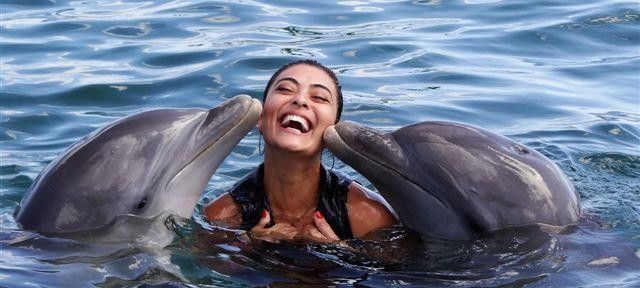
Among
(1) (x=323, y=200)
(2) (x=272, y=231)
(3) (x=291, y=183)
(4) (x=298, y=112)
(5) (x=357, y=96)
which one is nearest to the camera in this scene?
(4) (x=298, y=112)

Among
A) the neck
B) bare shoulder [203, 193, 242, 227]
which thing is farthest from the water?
the neck

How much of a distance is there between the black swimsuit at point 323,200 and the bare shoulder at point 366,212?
0.04 meters

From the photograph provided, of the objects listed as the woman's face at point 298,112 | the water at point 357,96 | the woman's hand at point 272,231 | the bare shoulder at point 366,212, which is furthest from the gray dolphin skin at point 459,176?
the woman's hand at point 272,231

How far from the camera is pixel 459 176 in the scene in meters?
7.80

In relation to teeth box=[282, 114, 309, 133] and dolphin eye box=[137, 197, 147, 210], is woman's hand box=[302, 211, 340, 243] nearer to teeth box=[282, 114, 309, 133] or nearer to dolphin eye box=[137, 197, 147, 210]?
teeth box=[282, 114, 309, 133]

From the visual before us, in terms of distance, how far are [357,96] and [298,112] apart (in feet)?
15.0

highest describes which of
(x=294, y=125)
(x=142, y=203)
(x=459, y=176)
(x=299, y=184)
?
(x=294, y=125)

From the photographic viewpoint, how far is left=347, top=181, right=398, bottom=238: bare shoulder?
28.1 ft

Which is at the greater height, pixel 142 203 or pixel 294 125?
pixel 294 125

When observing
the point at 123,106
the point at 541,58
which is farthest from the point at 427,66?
the point at 123,106

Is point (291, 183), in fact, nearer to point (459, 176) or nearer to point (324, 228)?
point (324, 228)

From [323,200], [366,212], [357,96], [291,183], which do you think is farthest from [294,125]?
[357,96]

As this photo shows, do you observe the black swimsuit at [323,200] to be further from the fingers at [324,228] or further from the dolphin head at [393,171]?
the dolphin head at [393,171]

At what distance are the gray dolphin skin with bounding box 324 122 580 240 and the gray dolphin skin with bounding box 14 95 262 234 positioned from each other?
2.62 ft
